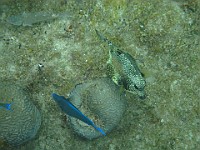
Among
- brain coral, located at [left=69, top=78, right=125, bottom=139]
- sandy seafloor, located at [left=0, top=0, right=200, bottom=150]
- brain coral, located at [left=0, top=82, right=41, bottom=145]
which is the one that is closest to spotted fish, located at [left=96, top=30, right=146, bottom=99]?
brain coral, located at [left=69, top=78, right=125, bottom=139]

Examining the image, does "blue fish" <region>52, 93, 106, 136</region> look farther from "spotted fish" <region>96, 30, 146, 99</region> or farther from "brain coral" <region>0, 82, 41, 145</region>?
"spotted fish" <region>96, 30, 146, 99</region>

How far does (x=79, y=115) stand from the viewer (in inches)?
158

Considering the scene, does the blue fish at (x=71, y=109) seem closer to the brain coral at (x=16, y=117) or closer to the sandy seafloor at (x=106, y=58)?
the brain coral at (x=16, y=117)

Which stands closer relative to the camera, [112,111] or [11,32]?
[112,111]

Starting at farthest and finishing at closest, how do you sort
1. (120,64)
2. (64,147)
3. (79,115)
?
1. (64,147)
2. (120,64)
3. (79,115)

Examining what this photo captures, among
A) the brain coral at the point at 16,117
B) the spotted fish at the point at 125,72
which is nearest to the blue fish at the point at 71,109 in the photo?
the brain coral at the point at 16,117

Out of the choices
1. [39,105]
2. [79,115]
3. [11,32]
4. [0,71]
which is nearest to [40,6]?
[11,32]

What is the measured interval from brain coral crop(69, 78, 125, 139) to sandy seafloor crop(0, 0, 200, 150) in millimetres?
259

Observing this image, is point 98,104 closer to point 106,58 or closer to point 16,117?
point 106,58

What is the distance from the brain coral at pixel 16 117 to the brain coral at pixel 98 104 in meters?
0.54

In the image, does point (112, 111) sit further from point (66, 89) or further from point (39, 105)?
point (39, 105)

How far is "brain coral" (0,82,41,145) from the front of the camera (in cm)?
431

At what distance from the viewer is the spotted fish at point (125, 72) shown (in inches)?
171

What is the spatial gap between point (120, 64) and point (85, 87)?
23.3 inches
